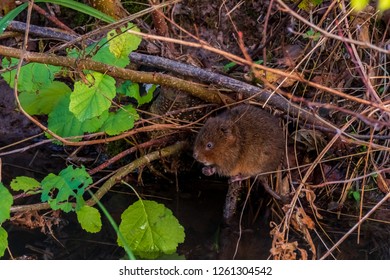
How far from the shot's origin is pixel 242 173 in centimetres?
456

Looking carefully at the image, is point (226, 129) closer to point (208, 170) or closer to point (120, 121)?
point (208, 170)

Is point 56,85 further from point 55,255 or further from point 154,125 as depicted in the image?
point 55,255

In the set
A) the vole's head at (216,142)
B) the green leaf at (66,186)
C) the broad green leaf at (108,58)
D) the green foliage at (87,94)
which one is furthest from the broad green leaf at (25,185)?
the vole's head at (216,142)

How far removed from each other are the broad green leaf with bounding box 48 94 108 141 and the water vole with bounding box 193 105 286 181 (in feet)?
2.14

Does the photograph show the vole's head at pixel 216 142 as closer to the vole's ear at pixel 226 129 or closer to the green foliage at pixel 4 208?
the vole's ear at pixel 226 129

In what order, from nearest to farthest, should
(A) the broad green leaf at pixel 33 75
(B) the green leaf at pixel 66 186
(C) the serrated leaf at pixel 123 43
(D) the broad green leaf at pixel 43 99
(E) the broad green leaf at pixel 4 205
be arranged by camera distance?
(E) the broad green leaf at pixel 4 205 → (B) the green leaf at pixel 66 186 → (C) the serrated leaf at pixel 123 43 → (A) the broad green leaf at pixel 33 75 → (D) the broad green leaf at pixel 43 99

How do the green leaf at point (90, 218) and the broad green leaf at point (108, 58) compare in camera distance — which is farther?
the broad green leaf at point (108, 58)

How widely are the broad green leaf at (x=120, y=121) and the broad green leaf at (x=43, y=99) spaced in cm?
57

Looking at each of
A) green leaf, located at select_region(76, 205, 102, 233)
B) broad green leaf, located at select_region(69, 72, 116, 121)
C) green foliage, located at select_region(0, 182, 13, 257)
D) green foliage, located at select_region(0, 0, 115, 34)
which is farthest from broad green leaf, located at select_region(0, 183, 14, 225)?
green foliage, located at select_region(0, 0, 115, 34)

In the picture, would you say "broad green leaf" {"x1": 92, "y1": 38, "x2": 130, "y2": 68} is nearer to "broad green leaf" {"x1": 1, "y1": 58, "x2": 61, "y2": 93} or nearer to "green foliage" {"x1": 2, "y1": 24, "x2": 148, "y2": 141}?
"green foliage" {"x1": 2, "y1": 24, "x2": 148, "y2": 141}

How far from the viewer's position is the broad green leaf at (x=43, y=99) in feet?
15.8

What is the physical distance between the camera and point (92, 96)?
4086 mm

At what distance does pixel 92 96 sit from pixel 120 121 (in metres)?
0.33

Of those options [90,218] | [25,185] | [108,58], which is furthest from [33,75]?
[90,218]
